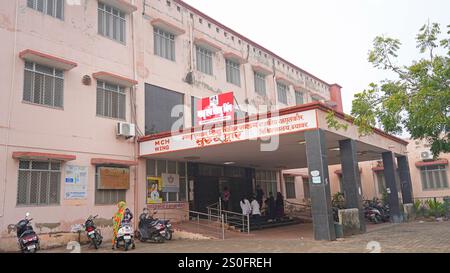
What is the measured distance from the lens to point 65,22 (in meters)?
13.3

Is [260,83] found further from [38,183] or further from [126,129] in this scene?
[38,183]

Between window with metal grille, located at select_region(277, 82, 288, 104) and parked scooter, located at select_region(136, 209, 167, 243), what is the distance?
563 inches

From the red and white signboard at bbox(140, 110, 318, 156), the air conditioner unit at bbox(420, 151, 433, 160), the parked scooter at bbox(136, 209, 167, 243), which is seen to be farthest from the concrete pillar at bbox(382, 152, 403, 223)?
the parked scooter at bbox(136, 209, 167, 243)

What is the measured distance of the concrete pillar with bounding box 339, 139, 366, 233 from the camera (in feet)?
43.5

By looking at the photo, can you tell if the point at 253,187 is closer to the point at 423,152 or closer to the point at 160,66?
the point at 160,66

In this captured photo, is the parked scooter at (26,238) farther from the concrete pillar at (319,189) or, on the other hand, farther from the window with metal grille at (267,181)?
the window with metal grille at (267,181)

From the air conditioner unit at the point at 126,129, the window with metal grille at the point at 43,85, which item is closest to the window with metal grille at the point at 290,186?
the air conditioner unit at the point at 126,129

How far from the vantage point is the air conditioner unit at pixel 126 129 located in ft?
46.4

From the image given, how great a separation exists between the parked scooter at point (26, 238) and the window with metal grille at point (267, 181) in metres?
13.7

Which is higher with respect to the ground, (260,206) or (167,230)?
(260,206)

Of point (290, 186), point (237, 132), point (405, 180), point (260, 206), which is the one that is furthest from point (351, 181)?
point (290, 186)

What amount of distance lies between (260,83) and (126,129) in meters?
11.2

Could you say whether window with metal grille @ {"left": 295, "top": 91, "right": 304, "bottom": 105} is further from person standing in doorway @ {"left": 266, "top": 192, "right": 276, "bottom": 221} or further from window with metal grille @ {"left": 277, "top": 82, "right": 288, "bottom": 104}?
person standing in doorway @ {"left": 266, "top": 192, "right": 276, "bottom": 221}

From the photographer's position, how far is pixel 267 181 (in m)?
23.2
